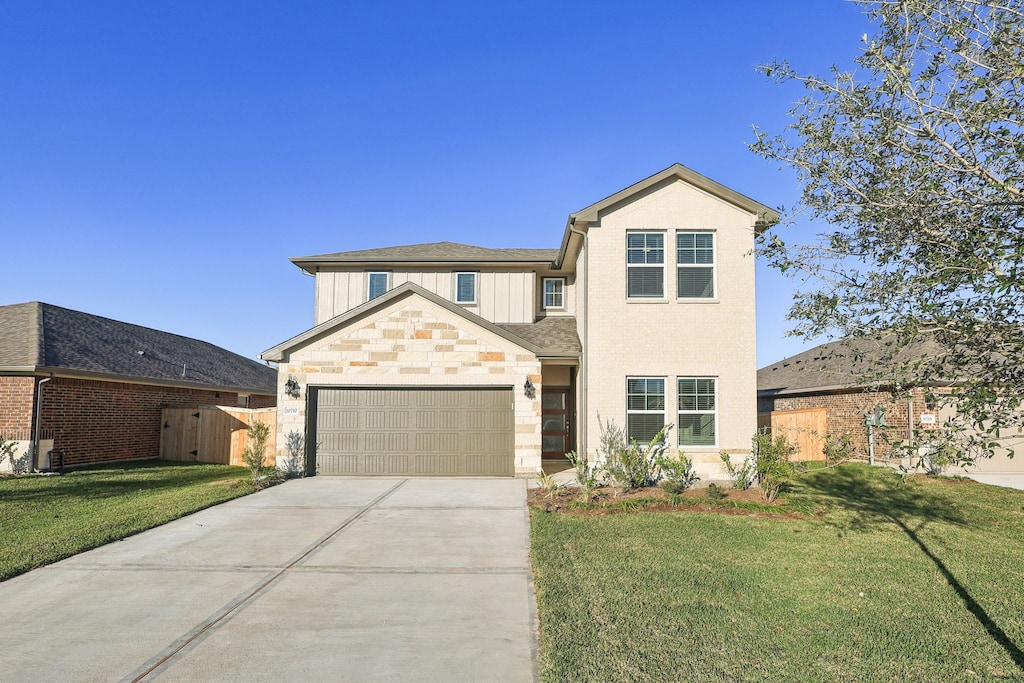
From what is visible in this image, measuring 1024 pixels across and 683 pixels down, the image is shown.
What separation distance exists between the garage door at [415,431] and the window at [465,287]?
3.98 m

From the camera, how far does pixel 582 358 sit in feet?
47.7

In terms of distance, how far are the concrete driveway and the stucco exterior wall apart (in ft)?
16.2

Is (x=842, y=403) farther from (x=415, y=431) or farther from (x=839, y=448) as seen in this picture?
(x=839, y=448)

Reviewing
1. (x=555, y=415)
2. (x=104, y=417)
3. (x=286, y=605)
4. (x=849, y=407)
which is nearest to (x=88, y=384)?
(x=104, y=417)

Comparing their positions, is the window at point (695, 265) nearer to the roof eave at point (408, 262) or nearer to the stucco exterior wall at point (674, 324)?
the stucco exterior wall at point (674, 324)

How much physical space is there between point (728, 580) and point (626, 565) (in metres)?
1.16

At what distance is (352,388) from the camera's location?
14.7m

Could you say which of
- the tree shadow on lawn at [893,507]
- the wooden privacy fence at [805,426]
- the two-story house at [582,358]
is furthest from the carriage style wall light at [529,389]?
the wooden privacy fence at [805,426]

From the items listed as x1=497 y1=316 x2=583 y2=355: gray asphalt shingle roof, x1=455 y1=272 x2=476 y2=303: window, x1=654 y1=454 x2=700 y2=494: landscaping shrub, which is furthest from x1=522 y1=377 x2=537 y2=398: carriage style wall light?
x1=455 y1=272 x2=476 y2=303: window

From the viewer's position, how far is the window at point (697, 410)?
43.8ft

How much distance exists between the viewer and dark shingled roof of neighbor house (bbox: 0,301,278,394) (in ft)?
52.7

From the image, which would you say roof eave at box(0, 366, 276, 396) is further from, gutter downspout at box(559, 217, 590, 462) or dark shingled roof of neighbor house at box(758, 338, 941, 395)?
dark shingled roof of neighbor house at box(758, 338, 941, 395)

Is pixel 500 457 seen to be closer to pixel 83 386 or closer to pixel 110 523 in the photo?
pixel 110 523

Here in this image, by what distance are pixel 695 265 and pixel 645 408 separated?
349 cm
